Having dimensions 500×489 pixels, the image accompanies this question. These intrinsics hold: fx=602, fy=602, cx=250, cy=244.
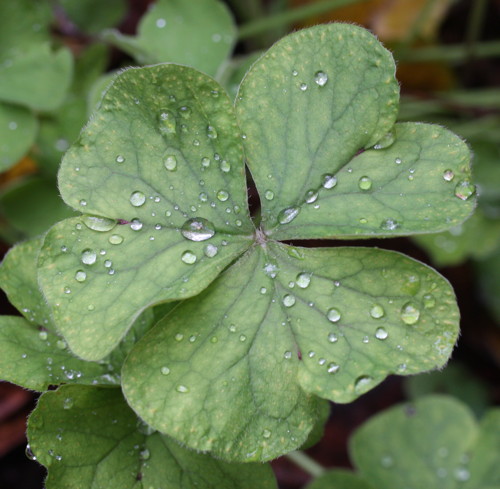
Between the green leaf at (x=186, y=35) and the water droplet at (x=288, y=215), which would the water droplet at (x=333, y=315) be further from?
the green leaf at (x=186, y=35)

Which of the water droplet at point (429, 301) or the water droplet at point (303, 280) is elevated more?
the water droplet at point (303, 280)

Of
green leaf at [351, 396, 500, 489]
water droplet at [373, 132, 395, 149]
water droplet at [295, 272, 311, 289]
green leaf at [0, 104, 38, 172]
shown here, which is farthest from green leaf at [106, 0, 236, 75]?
green leaf at [351, 396, 500, 489]

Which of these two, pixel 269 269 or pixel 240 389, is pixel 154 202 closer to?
pixel 269 269

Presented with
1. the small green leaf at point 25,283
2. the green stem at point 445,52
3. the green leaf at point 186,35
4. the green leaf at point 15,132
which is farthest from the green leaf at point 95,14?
the small green leaf at point 25,283

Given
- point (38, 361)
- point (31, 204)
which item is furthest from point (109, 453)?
point (31, 204)

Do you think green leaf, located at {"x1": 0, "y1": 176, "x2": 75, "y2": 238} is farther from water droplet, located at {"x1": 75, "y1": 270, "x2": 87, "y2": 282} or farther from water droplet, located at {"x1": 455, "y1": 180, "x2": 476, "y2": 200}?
water droplet, located at {"x1": 455, "y1": 180, "x2": 476, "y2": 200}
